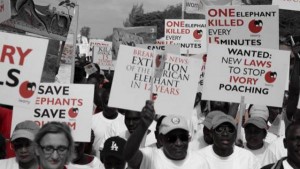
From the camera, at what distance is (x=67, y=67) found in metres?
19.1

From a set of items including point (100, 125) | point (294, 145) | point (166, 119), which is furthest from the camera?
point (100, 125)

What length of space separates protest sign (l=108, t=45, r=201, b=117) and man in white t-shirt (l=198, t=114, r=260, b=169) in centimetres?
95

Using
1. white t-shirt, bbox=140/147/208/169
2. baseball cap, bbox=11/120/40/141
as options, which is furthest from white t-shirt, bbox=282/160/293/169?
baseball cap, bbox=11/120/40/141

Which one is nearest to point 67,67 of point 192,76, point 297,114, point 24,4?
point 24,4

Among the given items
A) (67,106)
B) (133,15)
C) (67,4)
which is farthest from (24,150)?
(133,15)

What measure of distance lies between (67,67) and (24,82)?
13170mm

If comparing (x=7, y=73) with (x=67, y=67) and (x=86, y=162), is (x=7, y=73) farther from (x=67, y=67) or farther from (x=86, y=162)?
(x=67, y=67)

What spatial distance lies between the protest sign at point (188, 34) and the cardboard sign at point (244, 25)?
4.84 meters

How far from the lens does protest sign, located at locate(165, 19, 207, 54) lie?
44.5 ft

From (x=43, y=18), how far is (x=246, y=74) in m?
3.62

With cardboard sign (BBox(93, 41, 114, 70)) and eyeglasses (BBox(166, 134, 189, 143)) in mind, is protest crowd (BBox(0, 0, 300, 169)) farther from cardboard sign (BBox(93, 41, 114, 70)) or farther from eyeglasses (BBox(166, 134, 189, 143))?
cardboard sign (BBox(93, 41, 114, 70))

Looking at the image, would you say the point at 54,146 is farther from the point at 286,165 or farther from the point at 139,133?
the point at 286,165

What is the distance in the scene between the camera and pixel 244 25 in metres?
8.26

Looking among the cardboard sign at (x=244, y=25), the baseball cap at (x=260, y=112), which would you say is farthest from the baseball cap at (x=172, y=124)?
the cardboard sign at (x=244, y=25)
